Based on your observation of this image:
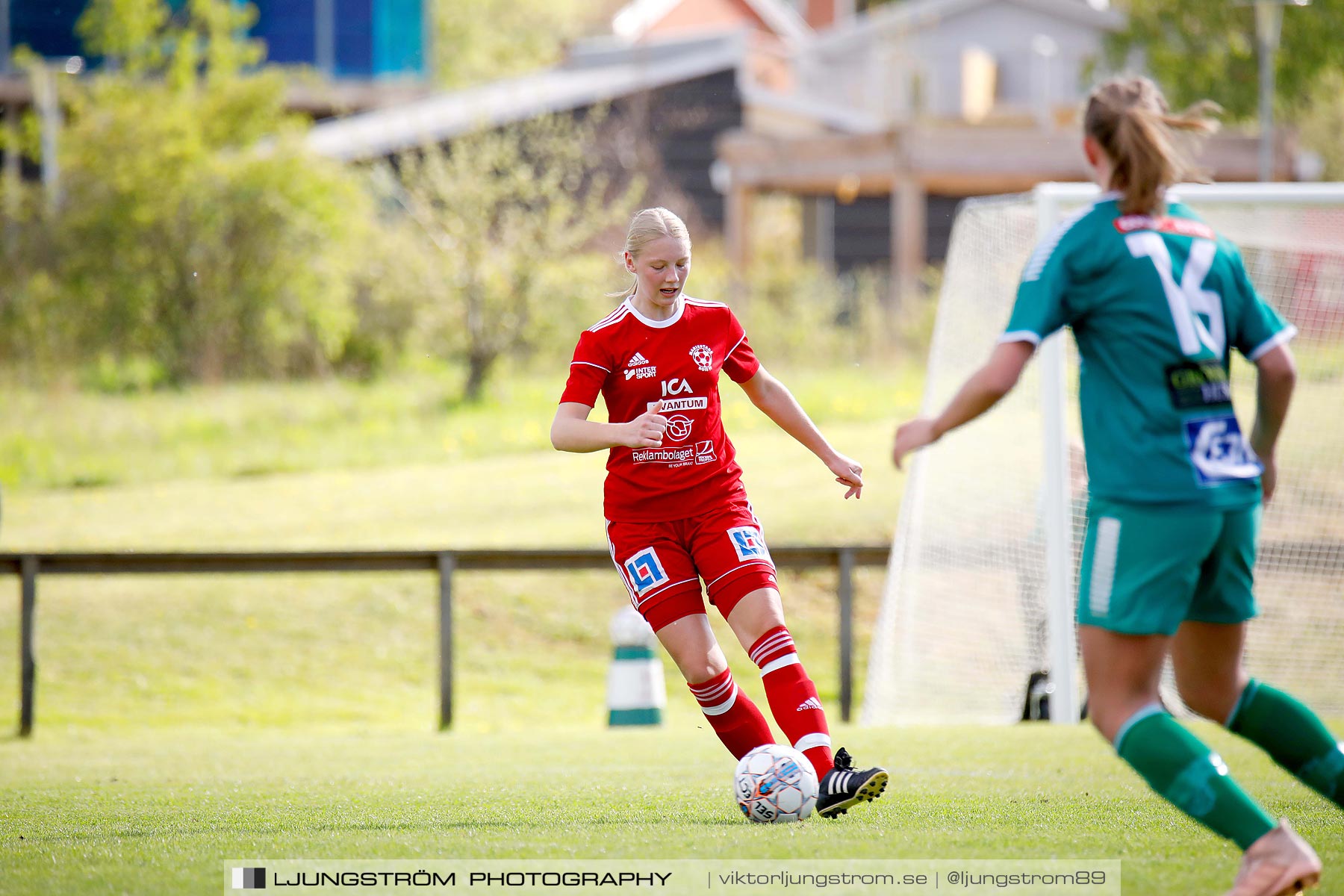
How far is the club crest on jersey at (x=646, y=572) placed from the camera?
493cm

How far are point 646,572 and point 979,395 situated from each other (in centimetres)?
167

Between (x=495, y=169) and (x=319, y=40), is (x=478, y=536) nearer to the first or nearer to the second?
(x=495, y=169)

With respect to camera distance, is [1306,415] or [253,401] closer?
[1306,415]

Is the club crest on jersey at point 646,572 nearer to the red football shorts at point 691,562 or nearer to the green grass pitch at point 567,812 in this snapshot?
the red football shorts at point 691,562

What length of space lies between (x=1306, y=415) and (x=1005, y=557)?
253cm

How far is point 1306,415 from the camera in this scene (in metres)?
11.7

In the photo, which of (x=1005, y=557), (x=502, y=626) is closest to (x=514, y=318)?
(x=502, y=626)

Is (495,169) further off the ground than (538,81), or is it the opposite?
(538,81)

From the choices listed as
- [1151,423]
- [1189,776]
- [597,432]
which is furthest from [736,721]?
[1151,423]

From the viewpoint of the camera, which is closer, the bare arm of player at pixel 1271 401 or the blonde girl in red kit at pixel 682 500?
the bare arm of player at pixel 1271 401

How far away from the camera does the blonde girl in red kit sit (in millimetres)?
Answer: 4871

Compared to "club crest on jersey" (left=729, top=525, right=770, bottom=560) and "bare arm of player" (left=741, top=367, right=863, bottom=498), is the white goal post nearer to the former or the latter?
"bare arm of player" (left=741, top=367, right=863, bottom=498)

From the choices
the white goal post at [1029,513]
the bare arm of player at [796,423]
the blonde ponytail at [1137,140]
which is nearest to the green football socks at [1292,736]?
the blonde ponytail at [1137,140]

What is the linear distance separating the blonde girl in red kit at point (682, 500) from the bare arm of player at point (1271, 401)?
1.39 metres
